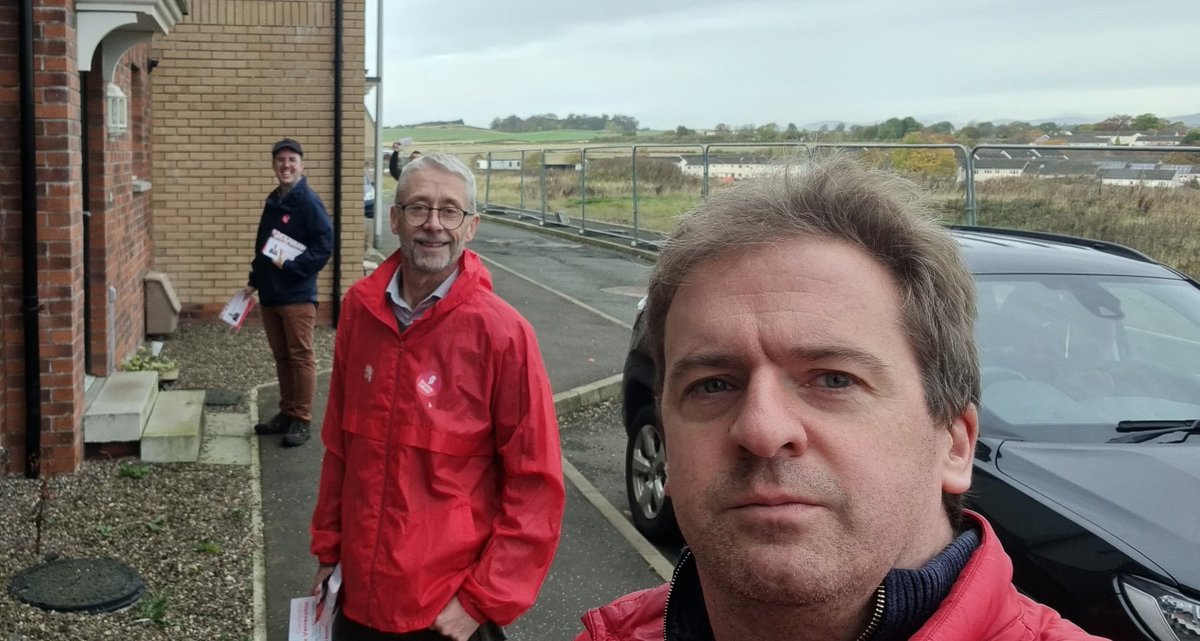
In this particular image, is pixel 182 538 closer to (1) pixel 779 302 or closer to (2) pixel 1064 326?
(2) pixel 1064 326

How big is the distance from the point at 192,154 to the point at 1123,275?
30.5ft

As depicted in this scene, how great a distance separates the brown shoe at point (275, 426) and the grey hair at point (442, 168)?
4.66 meters

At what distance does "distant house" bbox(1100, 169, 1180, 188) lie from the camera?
1073 cm

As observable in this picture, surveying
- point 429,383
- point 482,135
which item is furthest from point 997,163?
point 482,135

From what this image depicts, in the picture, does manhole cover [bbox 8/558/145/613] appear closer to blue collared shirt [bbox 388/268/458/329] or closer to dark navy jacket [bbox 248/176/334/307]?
blue collared shirt [bbox 388/268/458/329]

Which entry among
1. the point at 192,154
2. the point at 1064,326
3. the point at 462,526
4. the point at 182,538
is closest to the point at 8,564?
the point at 182,538

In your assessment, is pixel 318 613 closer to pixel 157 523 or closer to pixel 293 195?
pixel 157 523

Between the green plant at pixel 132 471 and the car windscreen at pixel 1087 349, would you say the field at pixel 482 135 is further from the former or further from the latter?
the car windscreen at pixel 1087 349

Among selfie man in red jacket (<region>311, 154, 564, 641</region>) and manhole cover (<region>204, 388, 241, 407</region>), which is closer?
selfie man in red jacket (<region>311, 154, 564, 641</region>)

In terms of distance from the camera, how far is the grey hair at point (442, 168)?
3398mm

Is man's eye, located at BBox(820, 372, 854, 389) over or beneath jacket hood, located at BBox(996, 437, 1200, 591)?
over

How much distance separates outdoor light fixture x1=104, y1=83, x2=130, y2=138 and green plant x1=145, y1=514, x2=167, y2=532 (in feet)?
10.9

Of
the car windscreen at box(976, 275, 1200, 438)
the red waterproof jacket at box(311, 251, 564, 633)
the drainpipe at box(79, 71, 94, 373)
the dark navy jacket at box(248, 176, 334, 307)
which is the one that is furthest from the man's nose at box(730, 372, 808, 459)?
the drainpipe at box(79, 71, 94, 373)

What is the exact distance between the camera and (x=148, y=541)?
547 centimetres
